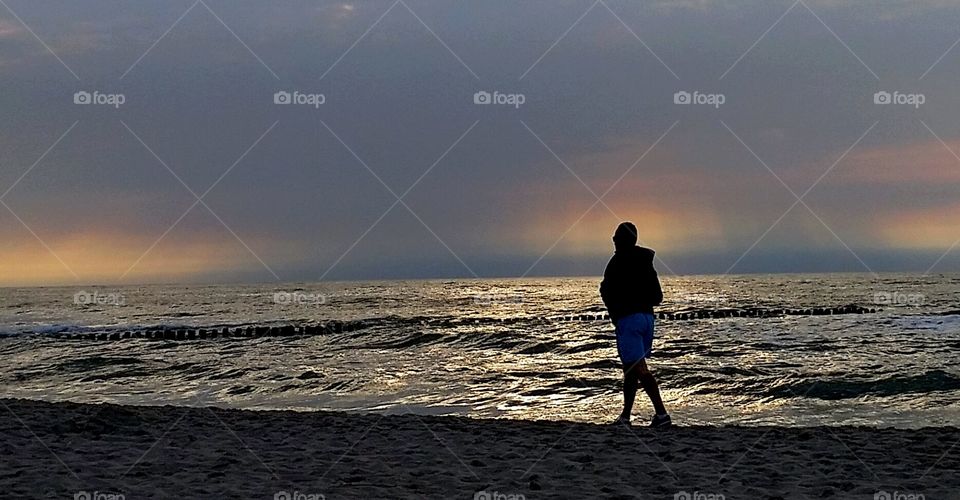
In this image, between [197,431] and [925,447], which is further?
[197,431]

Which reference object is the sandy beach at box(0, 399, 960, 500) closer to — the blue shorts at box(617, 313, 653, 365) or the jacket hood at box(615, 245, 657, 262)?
the blue shorts at box(617, 313, 653, 365)

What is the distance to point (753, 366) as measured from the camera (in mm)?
16578

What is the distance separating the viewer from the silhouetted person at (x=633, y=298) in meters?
8.20

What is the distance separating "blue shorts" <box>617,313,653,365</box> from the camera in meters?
8.17

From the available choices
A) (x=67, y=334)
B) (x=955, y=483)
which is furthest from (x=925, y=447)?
(x=67, y=334)

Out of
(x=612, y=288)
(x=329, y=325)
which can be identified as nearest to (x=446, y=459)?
(x=612, y=288)

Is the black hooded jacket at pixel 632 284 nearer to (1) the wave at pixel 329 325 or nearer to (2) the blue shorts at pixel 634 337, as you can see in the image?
(2) the blue shorts at pixel 634 337

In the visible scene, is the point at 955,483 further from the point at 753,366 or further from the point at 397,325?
the point at 397,325

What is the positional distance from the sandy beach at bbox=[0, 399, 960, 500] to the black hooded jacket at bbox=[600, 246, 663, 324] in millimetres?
1306

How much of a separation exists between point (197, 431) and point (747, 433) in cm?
583

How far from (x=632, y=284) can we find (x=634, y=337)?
1.84 ft

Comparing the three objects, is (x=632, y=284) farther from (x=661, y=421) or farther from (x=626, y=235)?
(x=661, y=421)

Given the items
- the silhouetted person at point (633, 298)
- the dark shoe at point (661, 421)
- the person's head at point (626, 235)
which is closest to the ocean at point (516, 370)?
the dark shoe at point (661, 421)

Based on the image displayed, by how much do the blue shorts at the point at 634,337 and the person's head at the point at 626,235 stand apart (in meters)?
0.76
